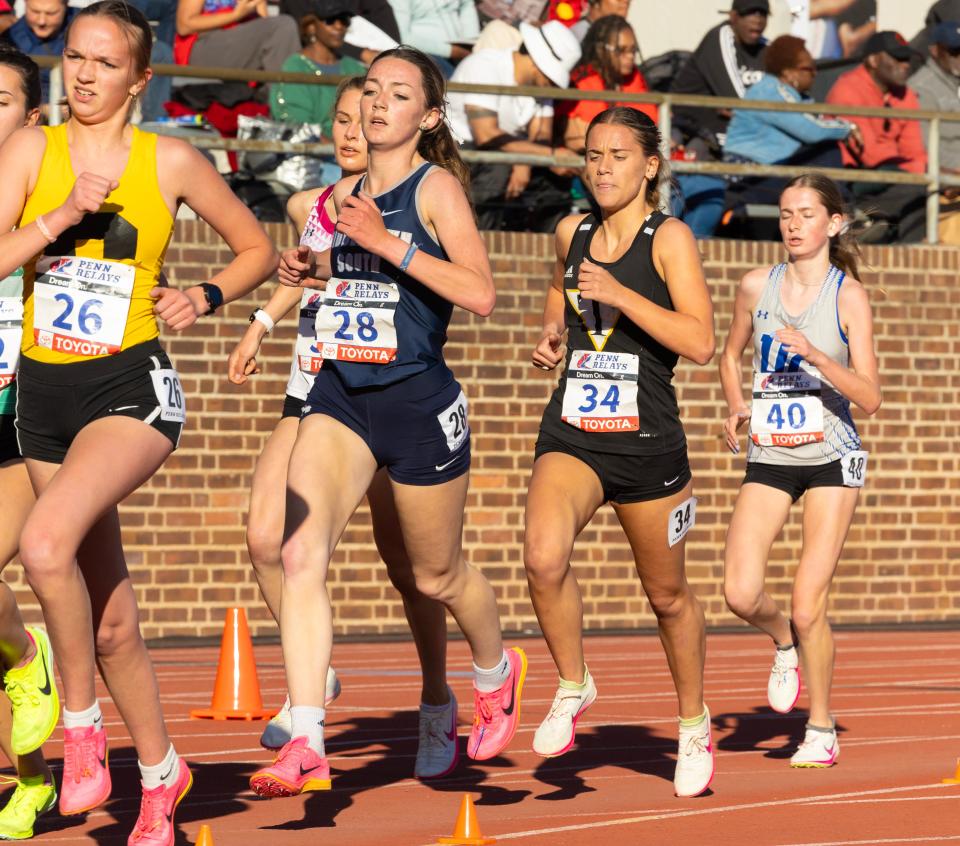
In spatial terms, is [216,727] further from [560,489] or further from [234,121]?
[234,121]

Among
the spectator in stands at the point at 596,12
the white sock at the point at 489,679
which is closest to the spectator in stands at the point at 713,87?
the spectator in stands at the point at 596,12

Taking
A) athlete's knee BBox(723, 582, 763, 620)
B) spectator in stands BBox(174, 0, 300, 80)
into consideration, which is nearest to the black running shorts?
athlete's knee BBox(723, 582, 763, 620)

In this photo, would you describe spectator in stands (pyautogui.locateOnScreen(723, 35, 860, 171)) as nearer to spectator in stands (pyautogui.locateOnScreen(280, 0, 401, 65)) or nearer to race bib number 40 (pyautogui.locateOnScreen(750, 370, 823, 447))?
spectator in stands (pyautogui.locateOnScreen(280, 0, 401, 65))

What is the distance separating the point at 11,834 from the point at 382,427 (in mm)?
1609

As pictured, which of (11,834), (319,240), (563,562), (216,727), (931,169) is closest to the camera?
(11,834)

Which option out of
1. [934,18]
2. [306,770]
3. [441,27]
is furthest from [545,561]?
[934,18]

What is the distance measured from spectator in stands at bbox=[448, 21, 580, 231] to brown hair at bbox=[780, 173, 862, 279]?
5430 mm

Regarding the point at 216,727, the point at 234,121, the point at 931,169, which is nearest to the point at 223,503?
the point at 234,121

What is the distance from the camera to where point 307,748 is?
5.40m

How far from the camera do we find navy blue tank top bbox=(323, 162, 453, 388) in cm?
607

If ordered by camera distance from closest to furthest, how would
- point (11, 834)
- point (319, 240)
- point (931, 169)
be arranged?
point (11, 834) < point (319, 240) < point (931, 169)

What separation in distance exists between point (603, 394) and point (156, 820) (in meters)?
2.23

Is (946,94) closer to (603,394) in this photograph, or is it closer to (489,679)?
(603,394)

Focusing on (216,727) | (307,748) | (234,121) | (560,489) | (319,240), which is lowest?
(216,727)
